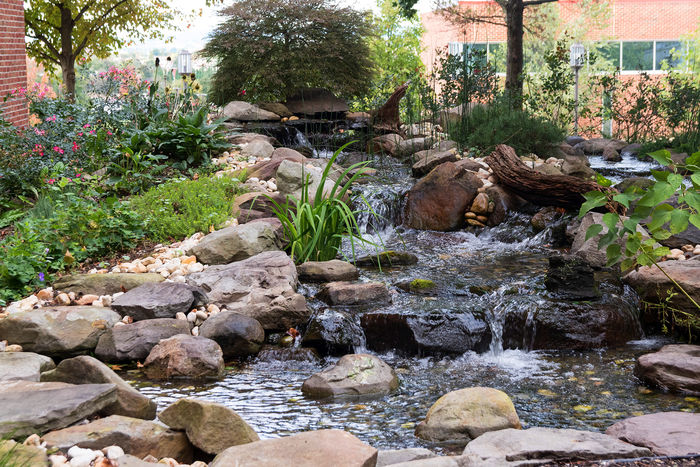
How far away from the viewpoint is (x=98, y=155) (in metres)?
7.60

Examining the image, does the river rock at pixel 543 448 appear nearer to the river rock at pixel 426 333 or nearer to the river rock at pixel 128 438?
the river rock at pixel 128 438

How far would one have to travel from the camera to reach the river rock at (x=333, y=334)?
4512 millimetres

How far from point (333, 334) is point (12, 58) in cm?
859

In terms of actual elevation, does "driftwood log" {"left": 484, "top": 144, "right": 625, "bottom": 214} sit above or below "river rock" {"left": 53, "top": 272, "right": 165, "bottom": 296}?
above

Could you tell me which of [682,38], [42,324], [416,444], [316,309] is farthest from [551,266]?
[682,38]

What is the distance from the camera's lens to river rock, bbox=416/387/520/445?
122 inches

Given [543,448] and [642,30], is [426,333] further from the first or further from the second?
[642,30]

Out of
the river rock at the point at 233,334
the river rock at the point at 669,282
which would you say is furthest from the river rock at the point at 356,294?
the river rock at the point at 669,282

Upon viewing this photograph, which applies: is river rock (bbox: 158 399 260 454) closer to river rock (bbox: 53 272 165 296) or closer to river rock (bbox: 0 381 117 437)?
river rock (bbox: 0 381 117 437)

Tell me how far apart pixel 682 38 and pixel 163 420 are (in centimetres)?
2450

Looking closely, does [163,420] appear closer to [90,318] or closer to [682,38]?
[90,318]

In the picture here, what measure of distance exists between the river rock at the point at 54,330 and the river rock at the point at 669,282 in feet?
12.3

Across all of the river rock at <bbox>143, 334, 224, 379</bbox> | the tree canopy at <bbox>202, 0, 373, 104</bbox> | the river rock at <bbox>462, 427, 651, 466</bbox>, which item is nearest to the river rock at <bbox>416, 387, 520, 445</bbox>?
the river rock at <bbox>462, 427, 651, 466</bbox>

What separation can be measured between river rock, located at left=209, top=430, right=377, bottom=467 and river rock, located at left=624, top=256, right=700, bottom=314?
296 centimetres
